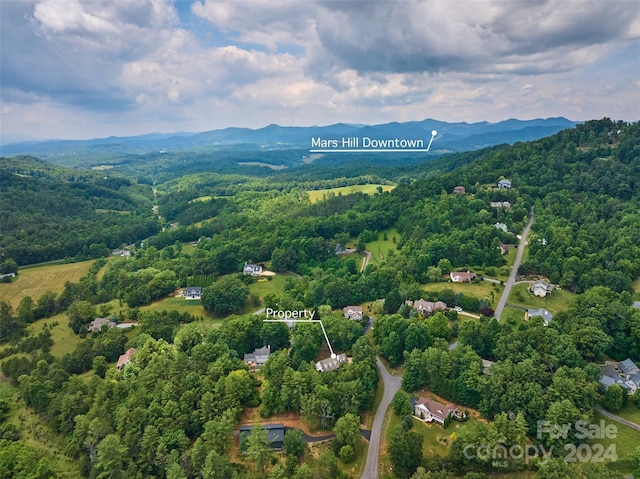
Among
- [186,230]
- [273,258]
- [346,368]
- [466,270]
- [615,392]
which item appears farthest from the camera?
[186,230]

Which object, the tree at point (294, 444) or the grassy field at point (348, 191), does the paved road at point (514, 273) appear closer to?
the tree at point (294, 444)

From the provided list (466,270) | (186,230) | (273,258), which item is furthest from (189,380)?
(186,230)

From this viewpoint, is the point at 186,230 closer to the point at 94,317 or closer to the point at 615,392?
the point at 94,317

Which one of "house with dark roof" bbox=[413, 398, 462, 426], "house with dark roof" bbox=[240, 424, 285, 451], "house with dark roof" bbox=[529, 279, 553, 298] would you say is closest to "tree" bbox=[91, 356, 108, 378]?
"house with dark roof" bbox=[240, 424, 285, 451]

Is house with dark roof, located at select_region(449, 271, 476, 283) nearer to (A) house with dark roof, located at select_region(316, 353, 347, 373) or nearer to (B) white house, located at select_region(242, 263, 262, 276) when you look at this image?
(A) house with dark roof, located at select_region(316, 353, 347, 373)

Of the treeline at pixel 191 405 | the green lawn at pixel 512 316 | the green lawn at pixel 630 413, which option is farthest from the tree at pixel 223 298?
the green lawn at pixel 630 413
